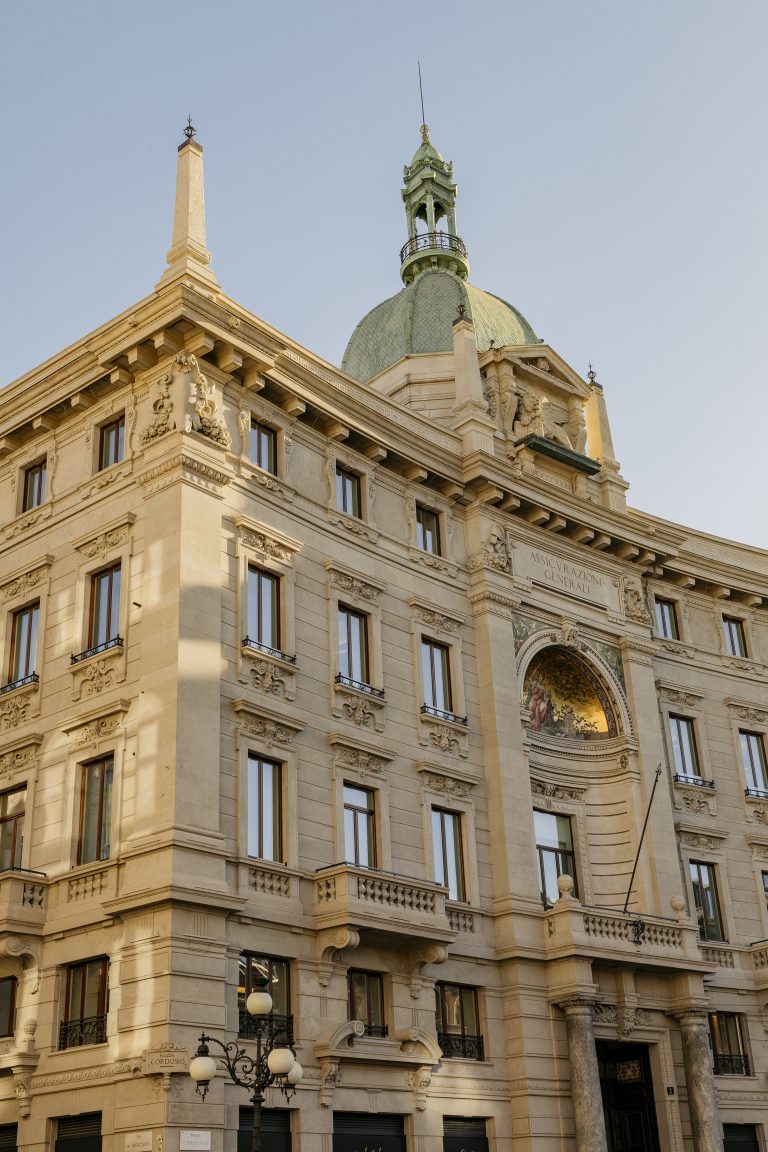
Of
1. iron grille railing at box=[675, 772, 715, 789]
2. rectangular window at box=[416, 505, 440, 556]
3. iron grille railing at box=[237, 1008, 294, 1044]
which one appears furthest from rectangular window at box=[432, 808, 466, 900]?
iron grille railing at box=[675, 772, 715, 789]

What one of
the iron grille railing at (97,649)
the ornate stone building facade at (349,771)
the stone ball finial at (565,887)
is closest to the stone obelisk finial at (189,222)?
the ornate stone building facade at (349,771)

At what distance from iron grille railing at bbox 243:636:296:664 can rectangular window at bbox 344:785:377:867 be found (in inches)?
130

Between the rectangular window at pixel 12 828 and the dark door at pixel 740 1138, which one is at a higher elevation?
the rectangular window at pixel 12 828

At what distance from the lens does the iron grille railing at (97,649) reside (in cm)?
2881

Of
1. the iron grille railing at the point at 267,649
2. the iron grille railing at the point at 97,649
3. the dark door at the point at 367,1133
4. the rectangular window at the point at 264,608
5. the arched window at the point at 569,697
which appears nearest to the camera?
the dark door at the point at 367,1133

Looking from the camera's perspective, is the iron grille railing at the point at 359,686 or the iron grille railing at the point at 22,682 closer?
the iron grille railing at the point at 22,682

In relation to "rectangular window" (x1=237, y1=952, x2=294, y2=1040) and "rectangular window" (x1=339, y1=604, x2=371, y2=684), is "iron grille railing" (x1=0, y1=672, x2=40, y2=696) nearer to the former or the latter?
"rectangular window" (x1=339, y1=604, x2=371, y2=684)

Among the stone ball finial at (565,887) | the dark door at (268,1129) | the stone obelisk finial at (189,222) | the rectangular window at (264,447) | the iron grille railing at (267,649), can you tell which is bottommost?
the dark door at (268,1129)

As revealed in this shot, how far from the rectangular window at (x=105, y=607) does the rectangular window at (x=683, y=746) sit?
1854cm

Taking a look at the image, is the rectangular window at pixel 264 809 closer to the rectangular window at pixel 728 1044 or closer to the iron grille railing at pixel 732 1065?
the rectangular window at pixel 728 1044

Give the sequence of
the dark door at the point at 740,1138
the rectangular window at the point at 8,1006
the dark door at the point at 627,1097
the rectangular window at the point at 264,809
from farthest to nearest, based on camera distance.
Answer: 1. the dark door at the point at 740,1138
2. the dark door at the point at 627,1097
3. the rectangular window at the point at 264,809
4. the rectangular window at the point at 8,1006

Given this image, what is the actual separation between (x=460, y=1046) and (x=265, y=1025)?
20.5ft

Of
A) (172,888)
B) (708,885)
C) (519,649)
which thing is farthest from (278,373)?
(708,885)

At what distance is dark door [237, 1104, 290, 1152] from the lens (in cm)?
2530
